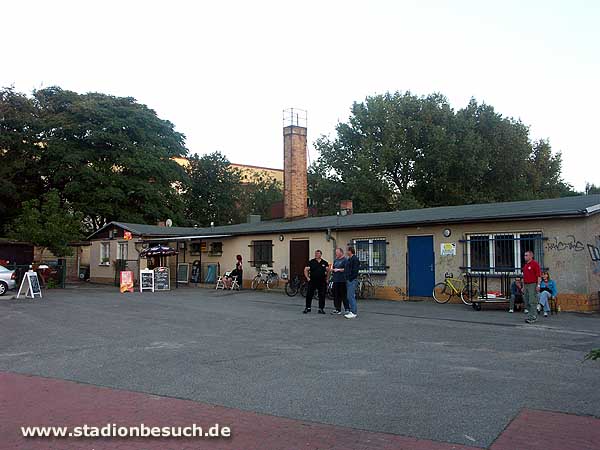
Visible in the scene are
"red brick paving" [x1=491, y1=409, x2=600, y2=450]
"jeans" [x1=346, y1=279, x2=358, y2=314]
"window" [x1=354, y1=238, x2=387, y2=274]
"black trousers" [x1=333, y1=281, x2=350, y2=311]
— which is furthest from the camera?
"window" [x1=354, y1=238, x2=387, y2=274]

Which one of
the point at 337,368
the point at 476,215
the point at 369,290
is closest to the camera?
the point at 337,368

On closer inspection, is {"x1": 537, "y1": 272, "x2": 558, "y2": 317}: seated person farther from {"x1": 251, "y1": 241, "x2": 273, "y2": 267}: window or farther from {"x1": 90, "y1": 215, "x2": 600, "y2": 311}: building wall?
{"x1": 251, "y1": 241, "x2": 273, "y2": 267}: window

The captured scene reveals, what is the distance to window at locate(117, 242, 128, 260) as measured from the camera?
30942 mm

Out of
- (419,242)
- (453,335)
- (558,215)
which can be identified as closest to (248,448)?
(453,335)

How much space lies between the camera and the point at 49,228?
25.7 metres

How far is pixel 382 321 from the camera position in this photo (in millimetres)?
13102

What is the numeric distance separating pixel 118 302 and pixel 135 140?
22.8m

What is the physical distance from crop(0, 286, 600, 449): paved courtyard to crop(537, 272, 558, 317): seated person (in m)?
0.88

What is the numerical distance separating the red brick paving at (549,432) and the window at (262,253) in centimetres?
1916

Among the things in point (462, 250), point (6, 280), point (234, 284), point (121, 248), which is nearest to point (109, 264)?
point (121, 248)

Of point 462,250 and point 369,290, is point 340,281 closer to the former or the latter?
point 462,250

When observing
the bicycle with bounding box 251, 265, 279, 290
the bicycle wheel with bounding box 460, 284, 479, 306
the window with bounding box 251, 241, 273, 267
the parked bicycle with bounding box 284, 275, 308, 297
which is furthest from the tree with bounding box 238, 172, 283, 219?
the bicycle wheel with bounding box 460, 284, 479, 306

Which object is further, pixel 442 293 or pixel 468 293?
pixel 442 293

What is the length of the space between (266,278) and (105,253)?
13362mm
